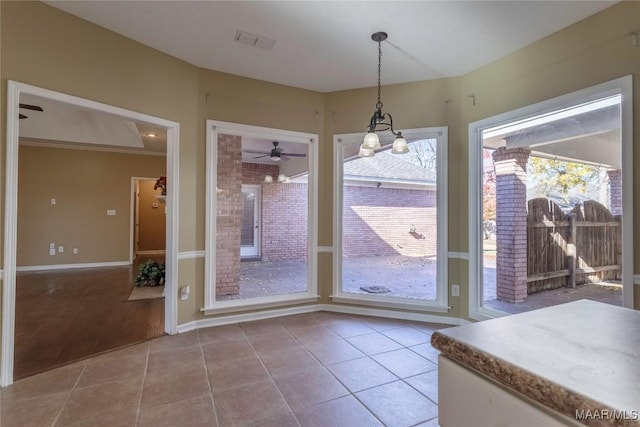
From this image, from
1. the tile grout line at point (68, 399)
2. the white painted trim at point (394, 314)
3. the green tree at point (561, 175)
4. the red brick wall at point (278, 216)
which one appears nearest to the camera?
the tile grout line at point (68, 399)

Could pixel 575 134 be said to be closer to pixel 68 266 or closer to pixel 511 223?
pixel 511 223

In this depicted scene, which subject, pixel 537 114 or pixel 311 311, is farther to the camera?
pixel 311 311

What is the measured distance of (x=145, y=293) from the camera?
5.07m

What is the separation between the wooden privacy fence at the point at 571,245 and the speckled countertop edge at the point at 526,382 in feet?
8.62

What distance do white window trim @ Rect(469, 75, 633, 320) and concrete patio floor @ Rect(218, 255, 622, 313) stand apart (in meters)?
0.13

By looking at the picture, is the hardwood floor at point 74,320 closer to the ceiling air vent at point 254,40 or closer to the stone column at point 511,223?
the ceiling air vent at point 254,40

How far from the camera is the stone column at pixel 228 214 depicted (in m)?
3.87

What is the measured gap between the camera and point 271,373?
99.3 inches

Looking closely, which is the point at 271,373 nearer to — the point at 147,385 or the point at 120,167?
the point at 147,385

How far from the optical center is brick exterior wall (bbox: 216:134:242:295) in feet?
12.7

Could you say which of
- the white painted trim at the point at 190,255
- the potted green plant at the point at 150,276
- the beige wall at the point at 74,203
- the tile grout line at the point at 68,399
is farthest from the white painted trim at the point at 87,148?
the tile grout line at the point at 68,399

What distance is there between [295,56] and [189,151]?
153 centimetres

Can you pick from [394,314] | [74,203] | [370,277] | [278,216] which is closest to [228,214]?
[278,216]

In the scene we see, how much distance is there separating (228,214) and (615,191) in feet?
12.5
